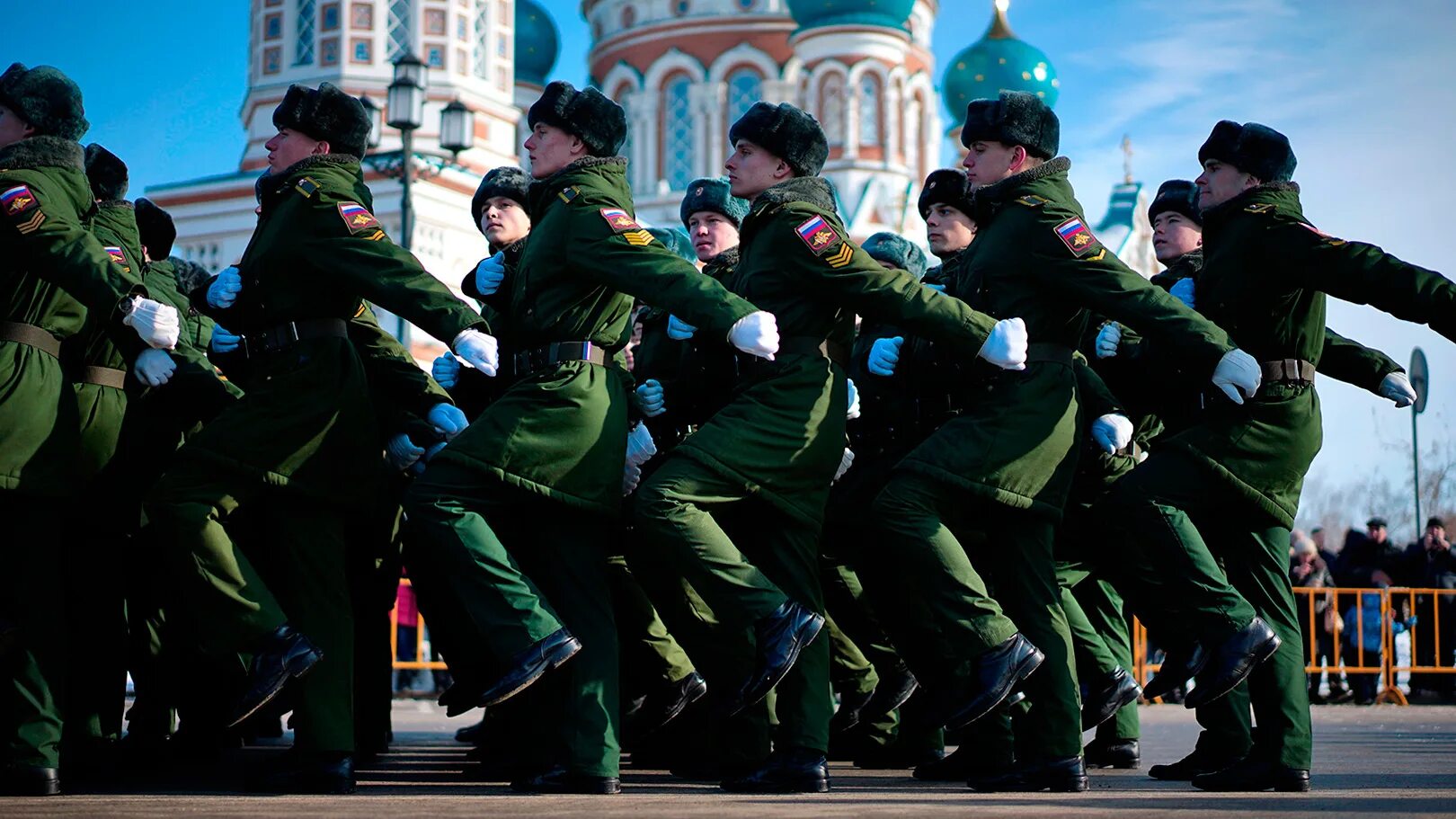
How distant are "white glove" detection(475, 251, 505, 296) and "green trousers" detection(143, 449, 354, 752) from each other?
1.09 meters

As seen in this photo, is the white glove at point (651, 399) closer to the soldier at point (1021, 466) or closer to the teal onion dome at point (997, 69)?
the soldier at point (1021, 466)

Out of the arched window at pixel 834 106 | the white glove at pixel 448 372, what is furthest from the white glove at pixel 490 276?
the arched window at pixel 834 106

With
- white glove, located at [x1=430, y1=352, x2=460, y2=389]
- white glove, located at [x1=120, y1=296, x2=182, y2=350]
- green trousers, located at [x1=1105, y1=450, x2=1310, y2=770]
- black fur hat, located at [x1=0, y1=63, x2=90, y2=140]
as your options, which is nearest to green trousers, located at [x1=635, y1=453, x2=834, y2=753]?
green trousers, located at [x1=1105, y1=450, x2=1310, y2=770]

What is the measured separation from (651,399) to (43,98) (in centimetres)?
213

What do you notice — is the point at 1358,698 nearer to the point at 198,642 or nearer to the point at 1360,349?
the point at 1360,349

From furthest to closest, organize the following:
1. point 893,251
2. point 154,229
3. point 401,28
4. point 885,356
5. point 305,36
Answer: point 305,36 → point 401,28 → point 893,251 → point 154,229 → point 885,356

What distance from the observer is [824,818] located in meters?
4.77

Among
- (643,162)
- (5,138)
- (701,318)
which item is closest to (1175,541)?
(701,318)

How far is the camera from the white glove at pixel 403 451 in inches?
258

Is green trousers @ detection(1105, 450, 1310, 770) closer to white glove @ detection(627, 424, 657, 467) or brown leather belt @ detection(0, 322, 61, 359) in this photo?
white glove @ detection(627, 424, 657, 467)

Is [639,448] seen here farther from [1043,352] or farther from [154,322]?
[154,322]

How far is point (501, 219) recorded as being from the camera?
7.62m

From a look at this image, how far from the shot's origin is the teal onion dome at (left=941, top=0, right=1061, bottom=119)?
50.1 metres

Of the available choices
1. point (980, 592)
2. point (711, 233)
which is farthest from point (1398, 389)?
point (711, 233)
